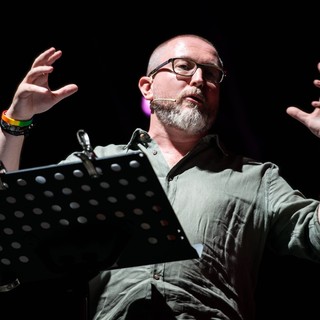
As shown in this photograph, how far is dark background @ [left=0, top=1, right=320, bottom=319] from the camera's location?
2.74 m

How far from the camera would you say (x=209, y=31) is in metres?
2.90

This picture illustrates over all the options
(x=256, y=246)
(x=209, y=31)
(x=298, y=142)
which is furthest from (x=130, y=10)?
(x=256, y=246)

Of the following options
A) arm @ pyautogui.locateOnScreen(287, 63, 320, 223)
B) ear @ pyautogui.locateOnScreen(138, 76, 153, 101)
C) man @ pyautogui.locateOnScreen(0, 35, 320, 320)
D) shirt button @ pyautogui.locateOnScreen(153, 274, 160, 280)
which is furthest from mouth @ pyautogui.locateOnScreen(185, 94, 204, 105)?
shirt button @ pyautogui.locateOnScreen(153, 274, 160, 280)

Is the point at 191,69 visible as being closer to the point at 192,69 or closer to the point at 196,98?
the point at 192,69

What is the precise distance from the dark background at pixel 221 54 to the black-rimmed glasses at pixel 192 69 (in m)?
0.45

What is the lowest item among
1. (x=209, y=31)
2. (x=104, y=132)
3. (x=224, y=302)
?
(x=224, y=302)

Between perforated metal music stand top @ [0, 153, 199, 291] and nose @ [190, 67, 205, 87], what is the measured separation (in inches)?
36.1

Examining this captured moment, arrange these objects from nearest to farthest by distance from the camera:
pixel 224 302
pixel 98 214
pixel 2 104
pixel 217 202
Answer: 1. pixel 98 214
2. pixel 224 302
3. pixel 217 202
4. pixel 2 104

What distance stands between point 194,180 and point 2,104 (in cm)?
129

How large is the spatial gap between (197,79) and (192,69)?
0.08 m

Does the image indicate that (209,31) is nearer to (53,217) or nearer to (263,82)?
(263,82)

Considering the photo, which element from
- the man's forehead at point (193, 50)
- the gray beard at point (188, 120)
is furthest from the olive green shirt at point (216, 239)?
the man's forehead at point (193, 50)

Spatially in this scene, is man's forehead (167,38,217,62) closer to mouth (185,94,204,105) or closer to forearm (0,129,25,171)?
mouth (185,94,204,105)

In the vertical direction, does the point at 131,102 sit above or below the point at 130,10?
below
